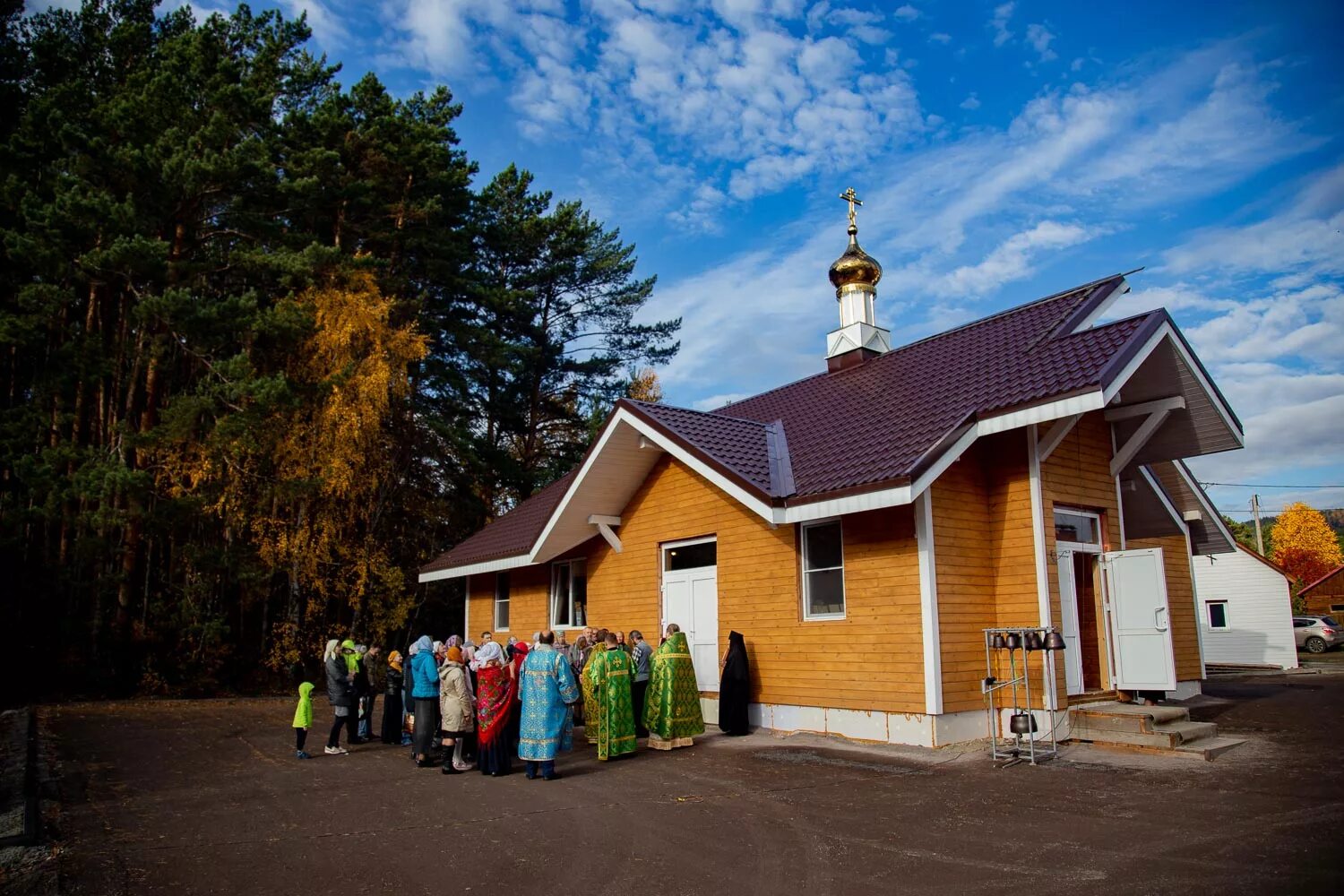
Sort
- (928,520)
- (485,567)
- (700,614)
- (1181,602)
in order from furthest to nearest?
(485,567) < (1181,602) < (700,614) < (928,520)

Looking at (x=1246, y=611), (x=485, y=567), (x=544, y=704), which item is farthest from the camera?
(x=1246, y=611)

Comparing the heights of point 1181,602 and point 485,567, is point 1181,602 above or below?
below

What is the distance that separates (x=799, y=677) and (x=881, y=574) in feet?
6.31

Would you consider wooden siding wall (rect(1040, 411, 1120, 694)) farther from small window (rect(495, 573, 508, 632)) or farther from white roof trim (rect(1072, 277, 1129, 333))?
small window (rect(495, 573, 508, 632))

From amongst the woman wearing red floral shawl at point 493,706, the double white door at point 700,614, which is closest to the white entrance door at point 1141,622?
the double white door at point 700,614

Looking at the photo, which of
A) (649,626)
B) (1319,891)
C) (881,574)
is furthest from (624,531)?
(1319,891)

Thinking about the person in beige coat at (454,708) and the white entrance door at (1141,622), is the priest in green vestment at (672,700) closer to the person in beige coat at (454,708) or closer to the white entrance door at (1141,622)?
the person in beige coat at (454,708)

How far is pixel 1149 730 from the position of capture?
963 centimetres

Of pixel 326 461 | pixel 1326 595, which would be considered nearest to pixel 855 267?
pixel 326 461

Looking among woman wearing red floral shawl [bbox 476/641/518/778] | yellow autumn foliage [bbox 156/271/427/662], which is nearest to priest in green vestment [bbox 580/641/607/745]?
woman wearing red floral shawl [bbox 476/641/518/778]

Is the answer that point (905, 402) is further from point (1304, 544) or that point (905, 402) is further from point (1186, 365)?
point (1304, 544)

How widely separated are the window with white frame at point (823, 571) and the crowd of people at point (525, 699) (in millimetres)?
1220

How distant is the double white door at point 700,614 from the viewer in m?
13.2

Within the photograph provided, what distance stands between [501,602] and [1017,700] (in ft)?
40.7
